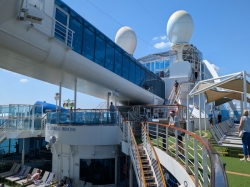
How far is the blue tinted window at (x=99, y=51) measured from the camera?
11981 mm

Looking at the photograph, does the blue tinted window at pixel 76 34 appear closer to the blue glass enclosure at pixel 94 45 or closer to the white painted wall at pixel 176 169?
the blue glass enclosure at pixel 94 45

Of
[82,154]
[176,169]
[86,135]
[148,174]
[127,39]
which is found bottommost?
[82,154]

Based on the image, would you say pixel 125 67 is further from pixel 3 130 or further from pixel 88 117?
pixel 3 130

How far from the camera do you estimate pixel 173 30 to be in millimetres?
25891

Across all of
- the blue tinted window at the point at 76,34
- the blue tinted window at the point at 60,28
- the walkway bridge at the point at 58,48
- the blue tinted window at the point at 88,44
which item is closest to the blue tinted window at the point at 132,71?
the walkway bridge at the point at 58,48

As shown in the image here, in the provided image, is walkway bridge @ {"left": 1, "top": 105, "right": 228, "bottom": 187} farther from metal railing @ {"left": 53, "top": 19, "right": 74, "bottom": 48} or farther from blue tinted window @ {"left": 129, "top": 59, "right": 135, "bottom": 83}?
metal railing @ {"left": 53, "top": 19, "right": 74, "bottom": 48}

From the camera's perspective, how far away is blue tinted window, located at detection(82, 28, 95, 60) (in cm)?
1095

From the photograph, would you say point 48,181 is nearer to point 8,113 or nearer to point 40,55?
point 8,113

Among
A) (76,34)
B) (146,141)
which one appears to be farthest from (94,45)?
(146,141)

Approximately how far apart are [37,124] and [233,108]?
26.8m

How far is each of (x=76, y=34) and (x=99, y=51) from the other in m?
2.09

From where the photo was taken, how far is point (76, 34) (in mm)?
10461

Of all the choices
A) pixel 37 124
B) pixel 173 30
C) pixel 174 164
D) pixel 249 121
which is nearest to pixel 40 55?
pixel 174 164

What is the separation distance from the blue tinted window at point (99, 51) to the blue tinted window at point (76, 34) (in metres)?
1.49
